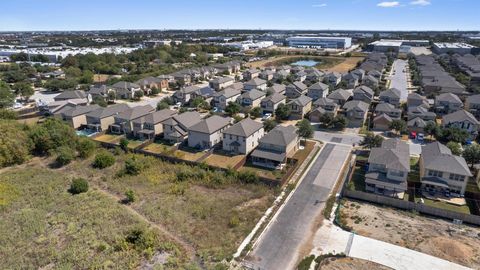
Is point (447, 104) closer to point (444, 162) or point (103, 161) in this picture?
point (444, 162)

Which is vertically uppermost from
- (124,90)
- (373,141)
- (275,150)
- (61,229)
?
(124,90)


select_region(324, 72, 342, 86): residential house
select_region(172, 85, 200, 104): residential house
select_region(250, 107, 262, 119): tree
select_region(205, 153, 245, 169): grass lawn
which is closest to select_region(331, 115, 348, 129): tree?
select_region(250, 107, 262, 119): tree

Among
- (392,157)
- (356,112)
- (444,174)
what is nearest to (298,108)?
(356,112)

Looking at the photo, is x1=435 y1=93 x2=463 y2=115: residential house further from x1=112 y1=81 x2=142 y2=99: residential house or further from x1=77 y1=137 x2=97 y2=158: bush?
x1=112 y1=81 x2=142 y2=99: residential house

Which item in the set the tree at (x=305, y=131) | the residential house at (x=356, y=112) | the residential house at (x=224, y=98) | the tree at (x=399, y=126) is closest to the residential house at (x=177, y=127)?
the residential house at (x=224, y=98)

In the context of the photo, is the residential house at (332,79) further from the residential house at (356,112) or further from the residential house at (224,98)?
the residential house at (224,98)

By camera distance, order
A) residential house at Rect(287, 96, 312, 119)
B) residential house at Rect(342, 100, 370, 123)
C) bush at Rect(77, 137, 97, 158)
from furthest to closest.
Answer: residential house at Rect(287, 96, 312, 119)
residential house at Rect(342, 100, 370, 123)
bush at Rect(77, 137, 97, 158)
